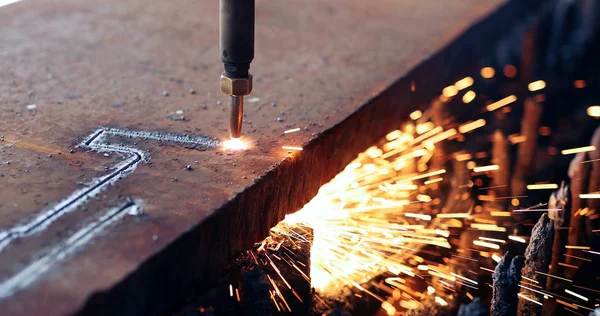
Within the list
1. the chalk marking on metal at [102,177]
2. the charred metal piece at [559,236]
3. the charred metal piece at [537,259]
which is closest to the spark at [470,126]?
the charred metal piece at [559,236]

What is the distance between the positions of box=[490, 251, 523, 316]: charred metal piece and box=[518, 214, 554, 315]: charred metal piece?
148 mm

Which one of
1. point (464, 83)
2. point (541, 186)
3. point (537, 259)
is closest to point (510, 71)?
point (464, 83)

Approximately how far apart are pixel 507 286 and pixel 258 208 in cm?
71

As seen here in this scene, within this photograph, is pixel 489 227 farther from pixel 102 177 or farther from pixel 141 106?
pixel 102 177

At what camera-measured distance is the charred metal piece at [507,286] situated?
6.00 feet

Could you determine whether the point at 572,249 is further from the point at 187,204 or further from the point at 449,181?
the point at 187,204

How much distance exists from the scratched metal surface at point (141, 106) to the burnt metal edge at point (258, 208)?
0.9 inches

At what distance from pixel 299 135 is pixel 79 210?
2.51 feet

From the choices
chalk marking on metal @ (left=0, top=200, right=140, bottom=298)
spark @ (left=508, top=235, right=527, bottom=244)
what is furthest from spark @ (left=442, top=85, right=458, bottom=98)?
chalk marking on metal @ (left=0, top=200, right=140, bottom=298)

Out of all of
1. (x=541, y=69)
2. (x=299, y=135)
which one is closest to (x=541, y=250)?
(x=299, y=135)

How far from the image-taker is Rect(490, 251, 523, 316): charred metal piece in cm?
183

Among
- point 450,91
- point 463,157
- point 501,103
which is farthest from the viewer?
point 501,103

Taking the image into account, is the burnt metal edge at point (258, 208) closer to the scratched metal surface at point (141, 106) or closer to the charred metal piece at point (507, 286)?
the scratched metal surface at point (141, 106)

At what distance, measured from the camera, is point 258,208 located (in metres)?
1.87
